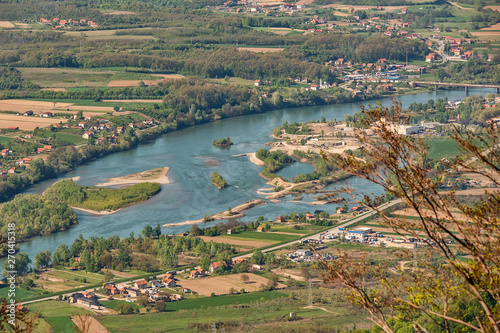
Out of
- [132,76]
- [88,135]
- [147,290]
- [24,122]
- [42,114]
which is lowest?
[147,290]

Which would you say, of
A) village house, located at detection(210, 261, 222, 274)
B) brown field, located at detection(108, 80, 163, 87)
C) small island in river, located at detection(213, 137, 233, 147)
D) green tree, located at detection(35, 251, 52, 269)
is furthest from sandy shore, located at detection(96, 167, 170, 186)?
brown field, located at detection(108, 80, 163, 87)

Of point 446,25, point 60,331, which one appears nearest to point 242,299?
point 60,331

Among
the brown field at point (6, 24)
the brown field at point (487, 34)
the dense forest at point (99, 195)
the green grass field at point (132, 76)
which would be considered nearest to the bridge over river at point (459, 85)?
the brown field at point (487, 34)

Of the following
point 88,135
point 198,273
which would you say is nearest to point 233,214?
point 198,273

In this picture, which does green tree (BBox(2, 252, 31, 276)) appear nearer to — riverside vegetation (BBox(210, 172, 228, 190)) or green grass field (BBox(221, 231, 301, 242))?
green grass field (BBox(221, 231, 301, 242))

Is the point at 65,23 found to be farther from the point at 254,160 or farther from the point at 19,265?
the point at 19,265
